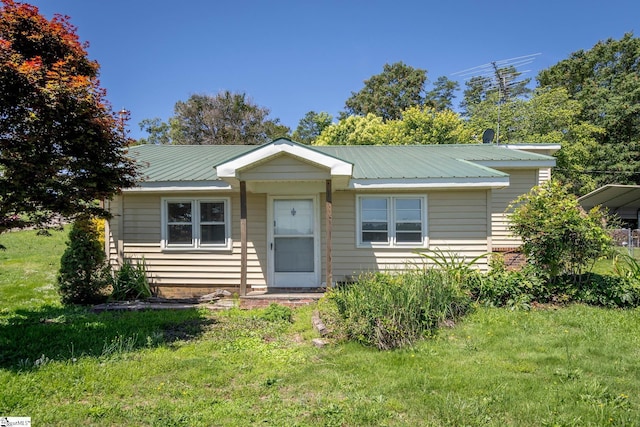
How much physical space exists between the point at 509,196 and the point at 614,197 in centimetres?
990

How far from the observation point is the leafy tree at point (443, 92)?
35750 millimetres

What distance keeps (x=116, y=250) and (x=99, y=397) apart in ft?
19.7

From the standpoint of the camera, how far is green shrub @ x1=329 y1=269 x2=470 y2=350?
480 cm

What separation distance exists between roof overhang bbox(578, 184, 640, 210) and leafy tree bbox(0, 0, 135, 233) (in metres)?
18.9

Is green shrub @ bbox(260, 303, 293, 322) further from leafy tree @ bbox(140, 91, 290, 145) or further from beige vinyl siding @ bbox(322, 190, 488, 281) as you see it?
leafy tree @ bbox(140, 91, 290, 145)

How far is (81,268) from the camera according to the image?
739cm

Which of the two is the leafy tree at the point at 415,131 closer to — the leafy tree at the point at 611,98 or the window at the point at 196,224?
the leafy tree at the point at 611,98

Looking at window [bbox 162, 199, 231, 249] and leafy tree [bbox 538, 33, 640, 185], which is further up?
leafy tree [bbox 538, 33, 640, 185]

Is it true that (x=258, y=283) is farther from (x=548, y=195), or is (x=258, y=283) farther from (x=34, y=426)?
(x=548, y=195)

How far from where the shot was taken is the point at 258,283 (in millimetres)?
8547

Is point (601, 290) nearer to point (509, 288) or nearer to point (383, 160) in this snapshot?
point (509, 288)


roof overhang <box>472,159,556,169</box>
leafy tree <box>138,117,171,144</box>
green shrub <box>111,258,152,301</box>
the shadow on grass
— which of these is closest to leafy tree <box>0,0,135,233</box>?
the shadow on grass

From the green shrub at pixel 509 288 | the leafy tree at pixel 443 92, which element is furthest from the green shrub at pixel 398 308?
the leafy tree at pixel 443 92

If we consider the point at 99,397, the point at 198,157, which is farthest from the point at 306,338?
the point at 198,157
